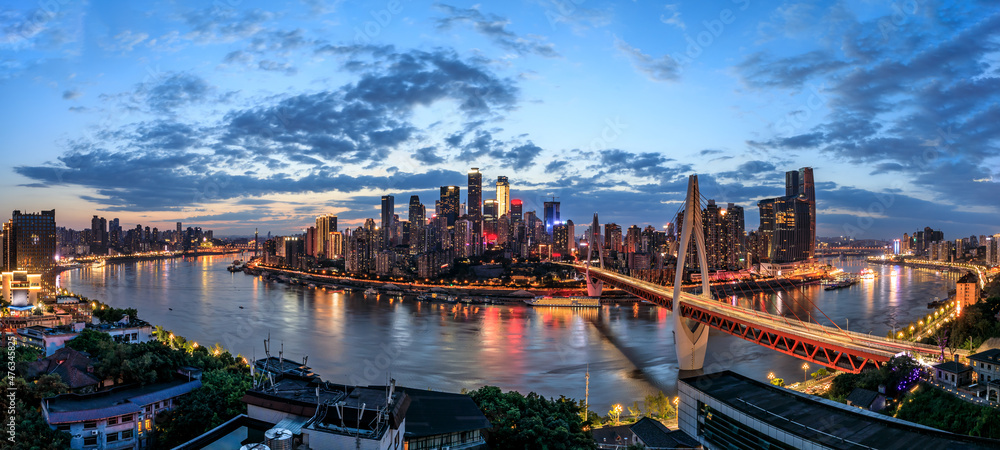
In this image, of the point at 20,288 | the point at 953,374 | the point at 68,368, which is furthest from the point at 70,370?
the point at 20,288

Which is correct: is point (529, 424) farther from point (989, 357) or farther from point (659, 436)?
point (989, 357)

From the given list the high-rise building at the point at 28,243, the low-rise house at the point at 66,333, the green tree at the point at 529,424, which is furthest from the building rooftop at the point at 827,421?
the high-rise building at the point at 28,243

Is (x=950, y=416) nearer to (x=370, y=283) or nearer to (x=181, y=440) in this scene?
(x=181, y=440)

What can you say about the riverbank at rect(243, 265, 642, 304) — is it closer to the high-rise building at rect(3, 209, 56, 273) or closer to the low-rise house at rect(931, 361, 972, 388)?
the high-rise building at rect(3, 209, 56, 273)

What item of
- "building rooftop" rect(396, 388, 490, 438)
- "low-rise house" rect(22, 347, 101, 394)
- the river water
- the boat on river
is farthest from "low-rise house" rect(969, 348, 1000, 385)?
the boat on river

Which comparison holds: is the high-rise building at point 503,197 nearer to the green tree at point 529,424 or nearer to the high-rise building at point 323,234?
the high-rise building at point 323,234

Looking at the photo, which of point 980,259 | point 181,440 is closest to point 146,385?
point 181,440
